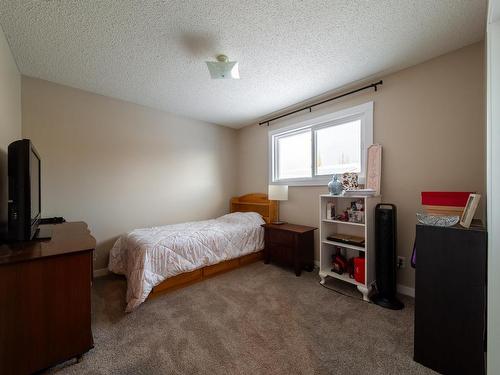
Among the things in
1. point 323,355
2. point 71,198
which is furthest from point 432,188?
point 71,198

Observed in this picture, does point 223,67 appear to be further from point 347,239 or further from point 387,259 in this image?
point 387,259

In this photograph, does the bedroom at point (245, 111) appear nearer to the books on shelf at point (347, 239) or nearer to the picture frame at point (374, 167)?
the picture frame at point (374, 167)

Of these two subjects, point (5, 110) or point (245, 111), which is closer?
point (5, 110)

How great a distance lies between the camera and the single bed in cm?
212

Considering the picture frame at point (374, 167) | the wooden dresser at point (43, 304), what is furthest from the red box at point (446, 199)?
the wooden dresser at point (43, 304)

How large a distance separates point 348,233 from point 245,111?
241 cm

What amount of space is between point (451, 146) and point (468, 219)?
103 cm

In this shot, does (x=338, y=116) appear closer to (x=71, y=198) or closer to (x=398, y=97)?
(x=398, y=97)

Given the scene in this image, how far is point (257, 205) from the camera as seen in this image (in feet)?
12.7

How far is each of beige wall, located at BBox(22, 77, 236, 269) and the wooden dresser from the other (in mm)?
1492

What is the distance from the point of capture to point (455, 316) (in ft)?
4.29

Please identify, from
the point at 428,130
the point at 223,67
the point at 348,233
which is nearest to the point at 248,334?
the point at 348,233

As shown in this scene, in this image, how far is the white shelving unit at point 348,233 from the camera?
2.20m

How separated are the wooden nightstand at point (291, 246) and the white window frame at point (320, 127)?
725 mm
